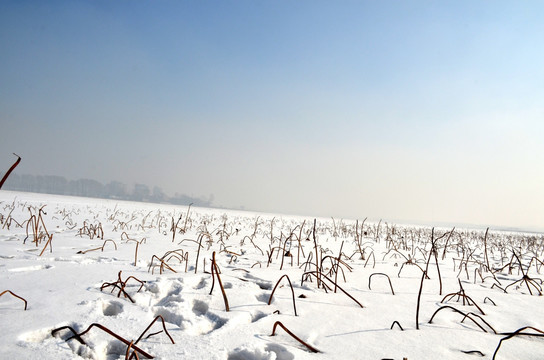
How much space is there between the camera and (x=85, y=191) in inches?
5787

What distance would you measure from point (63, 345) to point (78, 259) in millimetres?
2050

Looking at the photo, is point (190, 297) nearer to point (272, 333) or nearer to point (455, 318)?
point (272, 333)

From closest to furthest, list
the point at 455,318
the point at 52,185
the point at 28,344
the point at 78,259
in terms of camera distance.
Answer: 1. the point at 28,344
2. the point at 455,318
3. the point at 78,259
4. the point at 52,185

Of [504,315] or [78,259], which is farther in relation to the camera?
[78,259]

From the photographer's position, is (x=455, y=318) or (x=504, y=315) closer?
(x=455, y=318)

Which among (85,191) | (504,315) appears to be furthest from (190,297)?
(85,191)

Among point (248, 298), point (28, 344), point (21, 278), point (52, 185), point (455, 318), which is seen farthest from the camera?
point (52, 185)

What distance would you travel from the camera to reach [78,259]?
2947 mm

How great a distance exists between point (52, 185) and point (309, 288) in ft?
573

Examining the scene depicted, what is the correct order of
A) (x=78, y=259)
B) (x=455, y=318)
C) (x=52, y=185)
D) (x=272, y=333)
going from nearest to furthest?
(x=272, y=333) < (x=455, y=318) < (x=78, y=259) < (x=52, y=185)

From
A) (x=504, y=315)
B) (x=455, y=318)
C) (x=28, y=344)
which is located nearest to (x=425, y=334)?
(x=455, y=318)

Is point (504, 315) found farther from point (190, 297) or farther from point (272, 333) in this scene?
point (190, 297)

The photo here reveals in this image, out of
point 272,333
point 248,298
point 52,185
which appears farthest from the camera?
point 52,185

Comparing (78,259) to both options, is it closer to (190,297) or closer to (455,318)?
(190,297)
